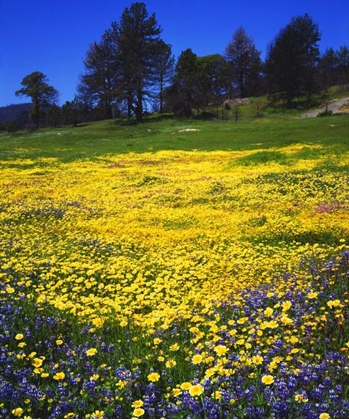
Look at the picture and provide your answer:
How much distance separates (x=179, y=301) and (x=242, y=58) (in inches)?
3524

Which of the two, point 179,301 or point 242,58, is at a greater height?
point 242,58

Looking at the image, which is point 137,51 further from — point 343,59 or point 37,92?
point 343,59

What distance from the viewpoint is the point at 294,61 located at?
67.2 meters

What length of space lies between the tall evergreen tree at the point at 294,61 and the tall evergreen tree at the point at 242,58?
10.7 m

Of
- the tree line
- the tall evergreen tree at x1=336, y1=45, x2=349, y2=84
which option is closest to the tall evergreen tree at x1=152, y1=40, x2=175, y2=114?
the tree line

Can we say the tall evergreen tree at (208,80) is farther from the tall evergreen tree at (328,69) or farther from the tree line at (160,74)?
the tall evergreen tree at (328,69)

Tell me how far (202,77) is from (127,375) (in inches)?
2680

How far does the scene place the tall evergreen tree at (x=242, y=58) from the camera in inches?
3396

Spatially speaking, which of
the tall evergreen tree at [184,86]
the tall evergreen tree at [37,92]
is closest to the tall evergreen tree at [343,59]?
the tall evergreen tree at [184,86]

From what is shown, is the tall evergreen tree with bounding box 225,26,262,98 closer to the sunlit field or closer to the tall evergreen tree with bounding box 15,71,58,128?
the tall evergreen tree with bounding box 15,71,58,128

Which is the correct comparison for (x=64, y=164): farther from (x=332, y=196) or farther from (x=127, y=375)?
(x=127, y=375)

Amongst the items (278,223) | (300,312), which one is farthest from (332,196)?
(300,312)

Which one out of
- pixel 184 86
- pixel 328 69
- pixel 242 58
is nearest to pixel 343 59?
pixel 328 69

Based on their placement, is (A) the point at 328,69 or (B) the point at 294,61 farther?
(A) the point at 328,69
